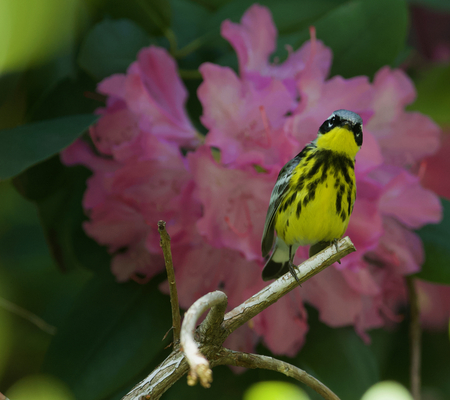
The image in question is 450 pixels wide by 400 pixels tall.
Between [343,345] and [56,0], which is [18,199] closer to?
[56,0]

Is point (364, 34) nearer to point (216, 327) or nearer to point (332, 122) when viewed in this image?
point (332, 122)

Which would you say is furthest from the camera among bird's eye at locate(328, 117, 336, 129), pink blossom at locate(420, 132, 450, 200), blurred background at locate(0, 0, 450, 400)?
pink blossom at locate(420, 132, 450, 200)

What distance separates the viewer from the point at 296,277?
20 cm

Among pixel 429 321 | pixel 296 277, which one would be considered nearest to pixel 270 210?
pixel 296 277

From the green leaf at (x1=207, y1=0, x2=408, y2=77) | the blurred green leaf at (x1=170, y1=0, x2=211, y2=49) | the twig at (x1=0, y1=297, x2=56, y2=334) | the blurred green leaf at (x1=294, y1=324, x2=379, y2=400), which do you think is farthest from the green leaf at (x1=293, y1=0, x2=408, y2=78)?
the twig at (x1=0, y1=297, x2=56, y2=334)

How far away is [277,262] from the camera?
0.28 metres

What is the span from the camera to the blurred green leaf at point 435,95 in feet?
1.56

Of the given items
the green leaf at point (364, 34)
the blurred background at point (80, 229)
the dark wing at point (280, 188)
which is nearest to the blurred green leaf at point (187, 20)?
the blurred background at point (80, 229)

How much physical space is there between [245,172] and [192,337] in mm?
150

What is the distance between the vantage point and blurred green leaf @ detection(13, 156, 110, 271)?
1.23 ft

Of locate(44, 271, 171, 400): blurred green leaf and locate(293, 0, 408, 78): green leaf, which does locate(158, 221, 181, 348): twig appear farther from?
locate(293, 0, 408, 78): green leaf

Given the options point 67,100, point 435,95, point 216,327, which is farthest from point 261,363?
point 435,95

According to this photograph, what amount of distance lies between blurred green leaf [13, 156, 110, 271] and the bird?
177 millimetres

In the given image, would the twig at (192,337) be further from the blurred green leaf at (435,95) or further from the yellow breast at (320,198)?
the blurred green leaf at (435,95)
